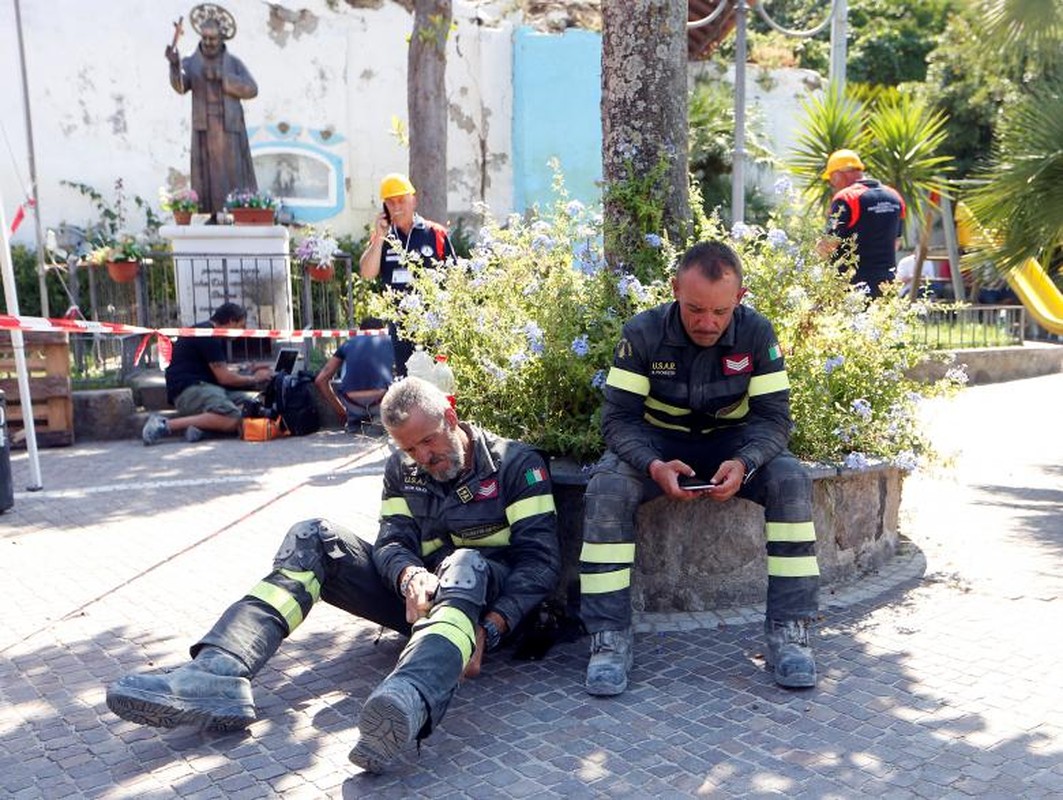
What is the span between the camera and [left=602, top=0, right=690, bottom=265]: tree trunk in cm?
524

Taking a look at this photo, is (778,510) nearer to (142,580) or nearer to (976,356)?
(142,580)

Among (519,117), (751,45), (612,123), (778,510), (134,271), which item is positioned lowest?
(778,510)

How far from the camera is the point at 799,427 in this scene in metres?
4.58

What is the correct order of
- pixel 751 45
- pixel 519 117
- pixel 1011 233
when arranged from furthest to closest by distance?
pixel 751 45, pixel 519 117, pixel 1011 233

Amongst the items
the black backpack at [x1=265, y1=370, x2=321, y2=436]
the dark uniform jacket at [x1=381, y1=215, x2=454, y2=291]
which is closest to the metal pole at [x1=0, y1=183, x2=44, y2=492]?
the black backpack at [x1=265, y1=370, x2=321, y2=436]

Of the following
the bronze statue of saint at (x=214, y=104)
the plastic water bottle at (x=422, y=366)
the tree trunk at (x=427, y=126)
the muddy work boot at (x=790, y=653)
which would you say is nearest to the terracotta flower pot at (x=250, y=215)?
the bronze statue of saint at (x=214, y=104)

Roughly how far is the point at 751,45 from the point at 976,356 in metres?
12.1

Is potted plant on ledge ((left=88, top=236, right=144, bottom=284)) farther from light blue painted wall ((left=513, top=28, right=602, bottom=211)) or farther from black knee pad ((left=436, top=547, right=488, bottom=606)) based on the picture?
black knee pad ((left=436, top=547, right=488, bottom=606))

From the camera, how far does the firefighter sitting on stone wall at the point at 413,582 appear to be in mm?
3270

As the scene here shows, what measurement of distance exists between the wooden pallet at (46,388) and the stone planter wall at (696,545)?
238 inches

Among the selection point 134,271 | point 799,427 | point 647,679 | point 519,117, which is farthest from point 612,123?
point 519,117

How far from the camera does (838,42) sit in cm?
1448

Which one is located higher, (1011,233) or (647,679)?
(1011,233)

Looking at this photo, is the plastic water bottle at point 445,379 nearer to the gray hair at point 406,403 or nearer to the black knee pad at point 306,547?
the gray hair at point 406,403
